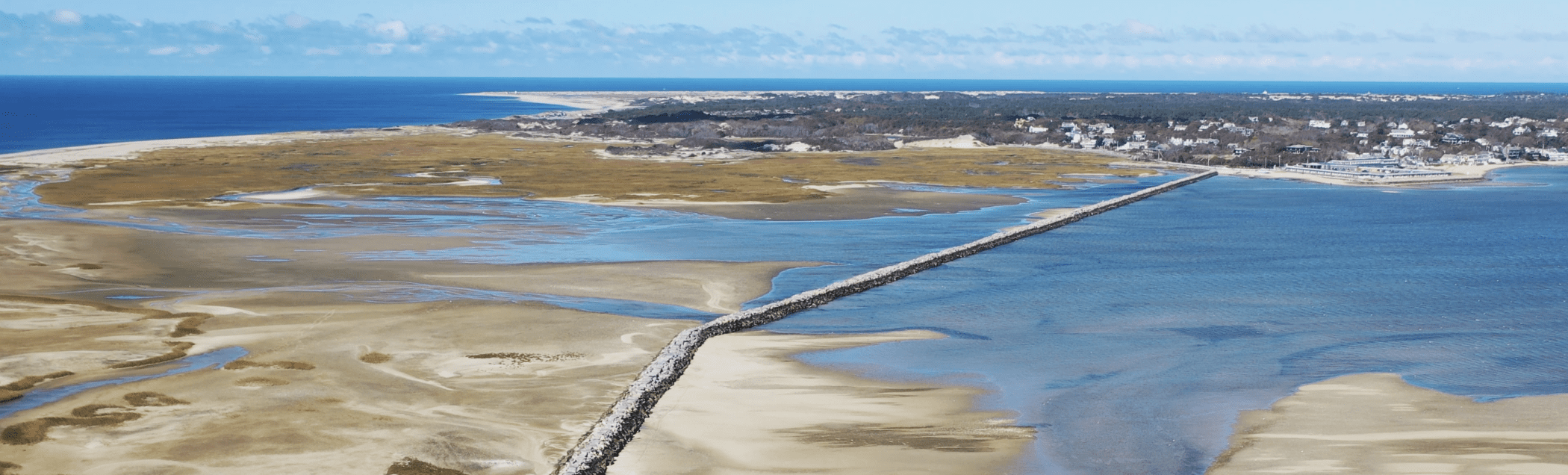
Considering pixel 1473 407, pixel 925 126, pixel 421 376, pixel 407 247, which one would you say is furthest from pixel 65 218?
pixel 925 126

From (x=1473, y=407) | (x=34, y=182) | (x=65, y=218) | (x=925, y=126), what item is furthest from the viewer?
(x=925, y=126)

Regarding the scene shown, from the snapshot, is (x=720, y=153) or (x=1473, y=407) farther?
(x=720, y=153)

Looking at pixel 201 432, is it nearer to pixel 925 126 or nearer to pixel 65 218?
pixel 65 218

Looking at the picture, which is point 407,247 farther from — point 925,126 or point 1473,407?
point 925,126

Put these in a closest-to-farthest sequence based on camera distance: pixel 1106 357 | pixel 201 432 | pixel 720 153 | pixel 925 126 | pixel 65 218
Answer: pixel 201 432 → pixel 1106 357 → pixel 65 218 → pixel 720 153 → pixel 925 126

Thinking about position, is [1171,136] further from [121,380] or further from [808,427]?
[121,380]

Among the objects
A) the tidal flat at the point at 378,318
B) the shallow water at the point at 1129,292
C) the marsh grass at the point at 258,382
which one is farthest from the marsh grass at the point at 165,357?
the shallow water at the point at 1129,292

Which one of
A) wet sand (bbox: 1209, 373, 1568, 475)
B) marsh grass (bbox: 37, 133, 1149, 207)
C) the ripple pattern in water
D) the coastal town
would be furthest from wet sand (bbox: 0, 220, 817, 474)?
the coastal town
